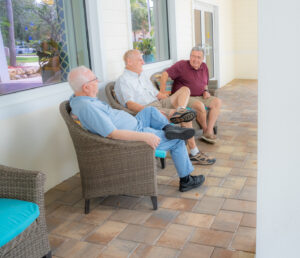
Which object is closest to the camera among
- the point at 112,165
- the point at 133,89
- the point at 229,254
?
the point at 229,254

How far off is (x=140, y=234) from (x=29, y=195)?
0.80m

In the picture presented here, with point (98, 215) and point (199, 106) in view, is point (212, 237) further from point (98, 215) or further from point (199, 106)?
point (199, 106)

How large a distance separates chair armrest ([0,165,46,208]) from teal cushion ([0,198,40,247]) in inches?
1.4

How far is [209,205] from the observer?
2652mm

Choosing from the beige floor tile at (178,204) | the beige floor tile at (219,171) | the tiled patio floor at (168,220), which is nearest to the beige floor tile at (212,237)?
the tiled patio floor at (168,220)

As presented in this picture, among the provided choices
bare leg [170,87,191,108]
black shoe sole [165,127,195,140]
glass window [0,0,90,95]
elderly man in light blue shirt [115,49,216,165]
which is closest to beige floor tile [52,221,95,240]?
black shoe sole [165,127,195,140]

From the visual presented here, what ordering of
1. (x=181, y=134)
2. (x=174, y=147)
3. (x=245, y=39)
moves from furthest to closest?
(x=245, y=39) → (x=174, y=147) → (x=181, y=134)

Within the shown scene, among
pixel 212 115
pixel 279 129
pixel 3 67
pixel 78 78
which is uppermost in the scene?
pixel 3 67

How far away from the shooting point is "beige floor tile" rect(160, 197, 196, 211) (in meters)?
2.63

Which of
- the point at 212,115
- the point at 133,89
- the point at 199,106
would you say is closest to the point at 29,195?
the point at 133,89

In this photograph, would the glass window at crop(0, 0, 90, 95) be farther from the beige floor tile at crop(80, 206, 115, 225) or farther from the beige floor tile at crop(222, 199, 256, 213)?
the beige floor tile at crop(222, 199, 256, 213)

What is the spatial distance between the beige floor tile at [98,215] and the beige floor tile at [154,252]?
1.57ft

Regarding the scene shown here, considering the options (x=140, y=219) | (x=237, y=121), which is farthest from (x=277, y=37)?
(x=237, y=121)

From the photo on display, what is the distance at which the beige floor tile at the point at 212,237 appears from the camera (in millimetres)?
2150
